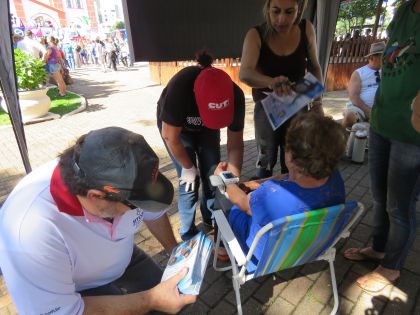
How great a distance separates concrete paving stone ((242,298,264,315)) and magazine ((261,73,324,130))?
4.03 feet

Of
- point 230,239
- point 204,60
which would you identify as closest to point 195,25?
point 204,60

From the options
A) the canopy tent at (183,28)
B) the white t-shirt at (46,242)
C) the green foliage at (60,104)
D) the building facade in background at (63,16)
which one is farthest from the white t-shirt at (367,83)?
the building facade in background at (63,16)

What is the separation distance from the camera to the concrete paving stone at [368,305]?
1.85 metres

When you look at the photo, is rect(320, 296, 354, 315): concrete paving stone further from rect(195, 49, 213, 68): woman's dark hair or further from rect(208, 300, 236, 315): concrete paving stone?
rect(195, 49, 213, 68): woman's dark hair

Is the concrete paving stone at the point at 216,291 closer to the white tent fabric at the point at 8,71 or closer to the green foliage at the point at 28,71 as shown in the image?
the white tent fabric at the point at 8,71

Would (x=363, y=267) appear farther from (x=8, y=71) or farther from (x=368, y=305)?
(x=8, y=71)

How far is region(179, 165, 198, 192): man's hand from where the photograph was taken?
213 cm

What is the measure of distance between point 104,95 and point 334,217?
33.6 ft

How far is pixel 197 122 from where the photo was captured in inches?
78.1

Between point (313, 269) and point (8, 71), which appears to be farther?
point (313, 269)

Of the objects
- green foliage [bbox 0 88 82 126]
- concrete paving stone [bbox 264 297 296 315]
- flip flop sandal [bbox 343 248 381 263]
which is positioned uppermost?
flip flop sandal [bbox 343 248 381 263]

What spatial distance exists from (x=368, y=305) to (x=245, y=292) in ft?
2.59

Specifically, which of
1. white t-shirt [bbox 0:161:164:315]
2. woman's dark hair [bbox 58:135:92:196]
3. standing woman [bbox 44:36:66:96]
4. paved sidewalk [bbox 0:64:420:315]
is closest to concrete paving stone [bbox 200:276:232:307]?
paved sidewalk [bbox 0:64:420:315]

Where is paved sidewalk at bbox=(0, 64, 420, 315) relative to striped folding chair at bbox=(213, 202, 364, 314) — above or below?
below
